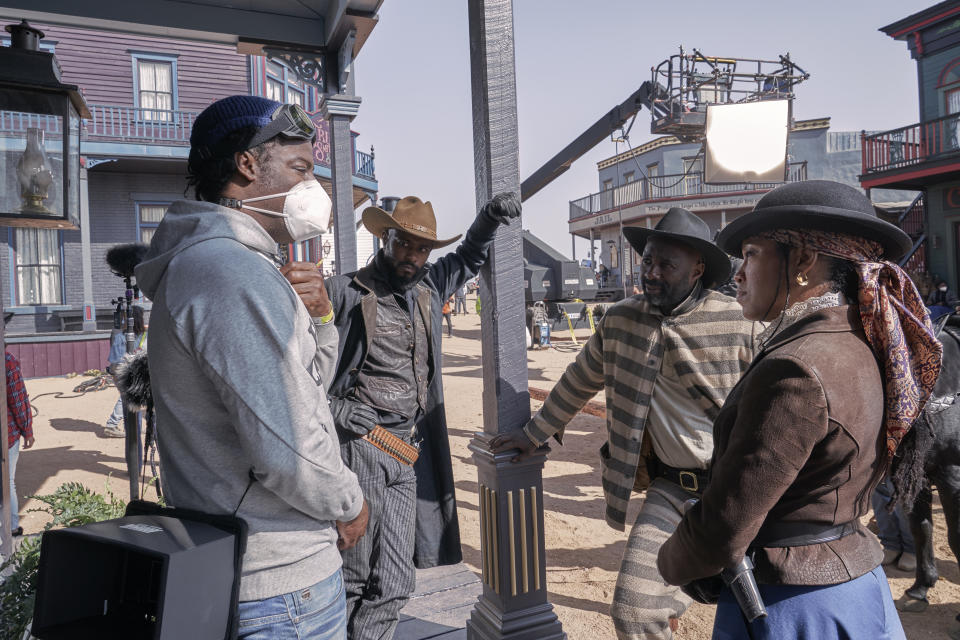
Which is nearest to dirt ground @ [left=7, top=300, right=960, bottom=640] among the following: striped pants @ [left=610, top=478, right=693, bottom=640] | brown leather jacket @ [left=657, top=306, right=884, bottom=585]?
striped pants @ [left=610, top=478, right=693, bottom=640]

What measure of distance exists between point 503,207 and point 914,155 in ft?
59.3

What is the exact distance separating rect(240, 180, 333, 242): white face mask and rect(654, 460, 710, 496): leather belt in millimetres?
1951

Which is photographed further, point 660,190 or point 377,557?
point 660,190

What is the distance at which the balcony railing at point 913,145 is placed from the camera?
623 inches

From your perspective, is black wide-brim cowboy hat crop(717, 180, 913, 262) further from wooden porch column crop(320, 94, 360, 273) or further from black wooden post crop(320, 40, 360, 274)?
wooden porch column crop(320, 94, 360, 273)

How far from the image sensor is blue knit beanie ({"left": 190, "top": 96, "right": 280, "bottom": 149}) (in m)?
1.59

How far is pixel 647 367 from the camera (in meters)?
3.01

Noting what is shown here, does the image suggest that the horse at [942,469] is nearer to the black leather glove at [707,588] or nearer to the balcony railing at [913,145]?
the black leather glove at [707,588]

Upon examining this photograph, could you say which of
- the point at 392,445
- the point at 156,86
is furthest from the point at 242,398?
the point at 156,86

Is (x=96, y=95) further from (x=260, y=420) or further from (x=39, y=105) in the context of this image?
(x=260, y=420)

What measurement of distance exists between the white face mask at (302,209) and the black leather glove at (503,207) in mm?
1243

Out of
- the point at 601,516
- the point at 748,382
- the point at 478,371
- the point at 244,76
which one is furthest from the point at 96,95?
the point at 748,382

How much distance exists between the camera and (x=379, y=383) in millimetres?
3135

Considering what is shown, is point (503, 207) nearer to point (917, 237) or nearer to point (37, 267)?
point (37, 267)
